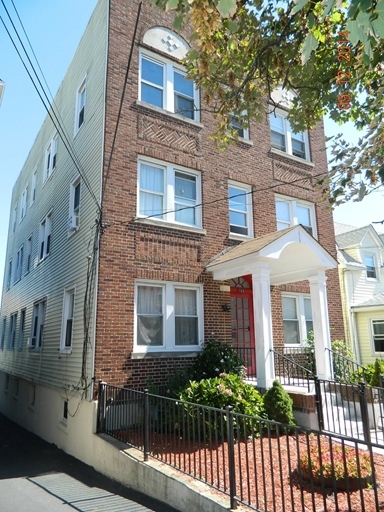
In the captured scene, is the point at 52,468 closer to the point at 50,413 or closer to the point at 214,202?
the point at 50,413

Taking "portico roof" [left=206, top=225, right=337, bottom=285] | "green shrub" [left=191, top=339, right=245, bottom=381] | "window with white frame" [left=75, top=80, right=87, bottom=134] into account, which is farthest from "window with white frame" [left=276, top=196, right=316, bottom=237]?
"window with white frame" [left=75, top=80, right=87, bottom=134]

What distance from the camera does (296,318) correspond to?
12.4 metres

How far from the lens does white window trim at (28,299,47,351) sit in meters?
13.4

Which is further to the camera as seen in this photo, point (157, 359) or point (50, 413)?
point (50, 413)

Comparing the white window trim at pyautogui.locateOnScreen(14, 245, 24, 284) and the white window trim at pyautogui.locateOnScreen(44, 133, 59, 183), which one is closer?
the white window trim at pyautogui.locateOnScreen(44, 133, 59, 183)

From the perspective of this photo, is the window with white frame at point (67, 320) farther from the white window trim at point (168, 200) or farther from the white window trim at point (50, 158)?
the white window trim at point (50, 158)

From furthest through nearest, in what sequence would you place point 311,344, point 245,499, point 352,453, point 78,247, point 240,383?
point 311,344, point 78,247, point 240,383, point 352,453, point 245,499

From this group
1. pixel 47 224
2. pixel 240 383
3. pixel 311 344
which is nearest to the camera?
pixel 240 383

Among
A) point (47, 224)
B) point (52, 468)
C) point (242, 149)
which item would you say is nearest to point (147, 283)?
point (52, 468)

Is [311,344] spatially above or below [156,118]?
below

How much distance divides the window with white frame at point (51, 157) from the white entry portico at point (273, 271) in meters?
8.30

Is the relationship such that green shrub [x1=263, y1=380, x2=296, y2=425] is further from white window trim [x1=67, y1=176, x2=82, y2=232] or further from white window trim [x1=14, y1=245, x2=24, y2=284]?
white window trim [x1=14, y1=245, x2=24, y2=284]

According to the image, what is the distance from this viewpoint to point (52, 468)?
8.41 metres

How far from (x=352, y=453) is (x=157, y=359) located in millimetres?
4750
